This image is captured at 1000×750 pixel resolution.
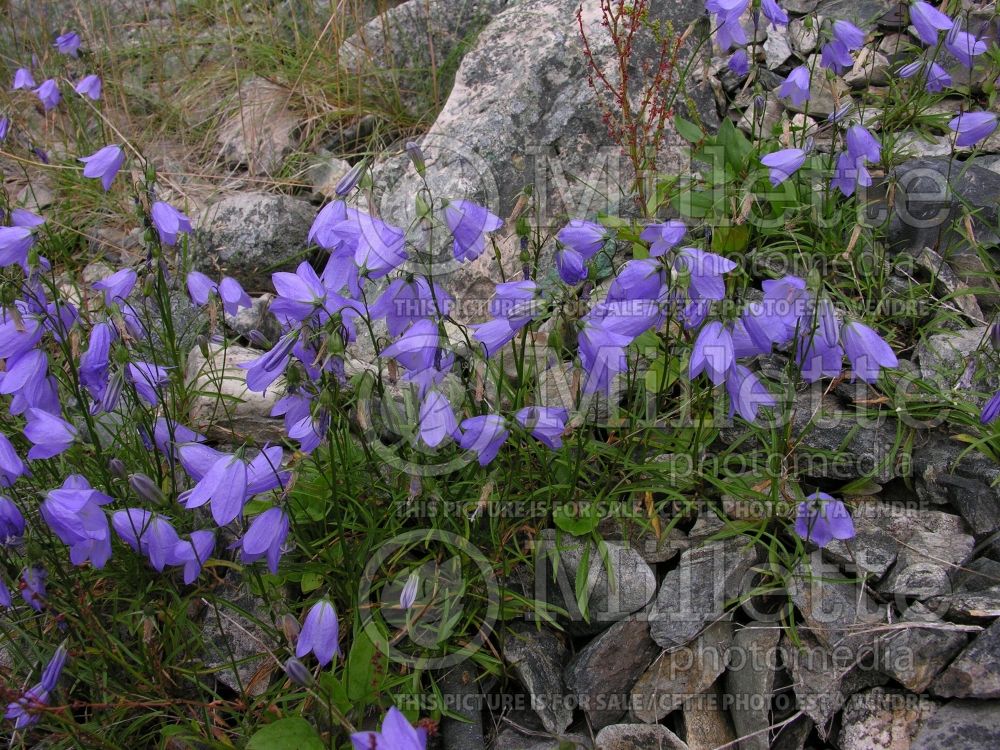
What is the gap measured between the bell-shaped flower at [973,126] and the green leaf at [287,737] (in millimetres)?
3188

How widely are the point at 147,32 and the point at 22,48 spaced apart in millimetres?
928

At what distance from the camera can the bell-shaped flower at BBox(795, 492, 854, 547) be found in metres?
2.55

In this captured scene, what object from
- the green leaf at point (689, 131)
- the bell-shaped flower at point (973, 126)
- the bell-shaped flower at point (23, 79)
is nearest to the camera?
the bell-shaped flower at point (973, 126)

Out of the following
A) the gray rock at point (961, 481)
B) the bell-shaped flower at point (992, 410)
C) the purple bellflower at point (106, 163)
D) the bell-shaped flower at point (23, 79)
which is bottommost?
the gray rock at point (961, 481)

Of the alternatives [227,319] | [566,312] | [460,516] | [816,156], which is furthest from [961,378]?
[227,319]

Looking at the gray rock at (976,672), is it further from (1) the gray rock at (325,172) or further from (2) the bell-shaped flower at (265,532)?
(1) the gray rock at (325,172)

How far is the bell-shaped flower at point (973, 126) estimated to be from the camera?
338cm

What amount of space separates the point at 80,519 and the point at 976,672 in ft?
8.28

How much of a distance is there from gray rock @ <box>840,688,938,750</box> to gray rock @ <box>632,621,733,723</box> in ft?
1.25

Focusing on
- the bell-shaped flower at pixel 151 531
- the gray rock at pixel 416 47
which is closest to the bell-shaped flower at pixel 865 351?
the bell-shaped flower at pixel 151 531

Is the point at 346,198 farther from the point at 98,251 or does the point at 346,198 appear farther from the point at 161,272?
the point at 98,251

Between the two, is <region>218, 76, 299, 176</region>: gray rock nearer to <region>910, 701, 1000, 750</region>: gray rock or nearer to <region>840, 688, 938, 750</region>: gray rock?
<region>840, 688, 938, 750</region>: gray rock

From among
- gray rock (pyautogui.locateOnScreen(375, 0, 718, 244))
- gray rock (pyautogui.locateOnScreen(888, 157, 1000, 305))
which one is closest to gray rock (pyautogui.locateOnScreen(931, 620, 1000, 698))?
gray rock (pyautogui.locateOnScreen(888, 157, 1000, 305))

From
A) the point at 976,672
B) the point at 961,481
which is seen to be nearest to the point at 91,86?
the point at 961,481
